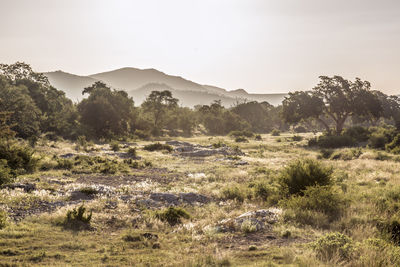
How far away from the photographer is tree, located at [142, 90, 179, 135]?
245 feet

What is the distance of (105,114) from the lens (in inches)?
2131

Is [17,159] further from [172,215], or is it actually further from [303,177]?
[303,177]

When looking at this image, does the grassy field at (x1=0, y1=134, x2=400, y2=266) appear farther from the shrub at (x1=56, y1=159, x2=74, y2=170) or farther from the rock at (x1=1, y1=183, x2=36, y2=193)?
the shrub at (x1=56, y1=159, x2=74, y2=170)

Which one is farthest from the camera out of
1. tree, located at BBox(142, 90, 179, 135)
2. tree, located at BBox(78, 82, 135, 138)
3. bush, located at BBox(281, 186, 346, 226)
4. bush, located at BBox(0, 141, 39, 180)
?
Answer: tree, located at BBox(142, 90, 179, 135)

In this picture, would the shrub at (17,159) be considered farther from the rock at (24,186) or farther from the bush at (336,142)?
the bush at (336,142)

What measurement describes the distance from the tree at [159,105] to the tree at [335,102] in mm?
30989

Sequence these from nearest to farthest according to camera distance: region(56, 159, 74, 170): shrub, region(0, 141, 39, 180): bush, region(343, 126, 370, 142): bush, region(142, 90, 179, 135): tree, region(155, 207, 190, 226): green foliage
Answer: region(155, 207, 190, 226): green foliage
region(0, 141, 39, 180): bush
region(56, 159, 74, 170): shrub
region(343, 126, 370, 142): bush
region(142, 90, 179, 135): tree

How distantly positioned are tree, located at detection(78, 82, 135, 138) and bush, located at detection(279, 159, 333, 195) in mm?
43453

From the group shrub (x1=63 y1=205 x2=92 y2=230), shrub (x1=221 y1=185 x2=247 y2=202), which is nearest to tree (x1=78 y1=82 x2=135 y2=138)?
shrub (x1=221 y1=185 x2=247 y2=202)

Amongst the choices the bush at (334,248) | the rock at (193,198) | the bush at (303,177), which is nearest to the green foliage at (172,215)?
the rock at (193,198)

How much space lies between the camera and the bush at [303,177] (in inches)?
533

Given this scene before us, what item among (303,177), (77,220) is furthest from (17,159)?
(303,177)

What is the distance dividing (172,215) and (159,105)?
65481mm

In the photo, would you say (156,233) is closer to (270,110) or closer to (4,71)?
(4,71)
